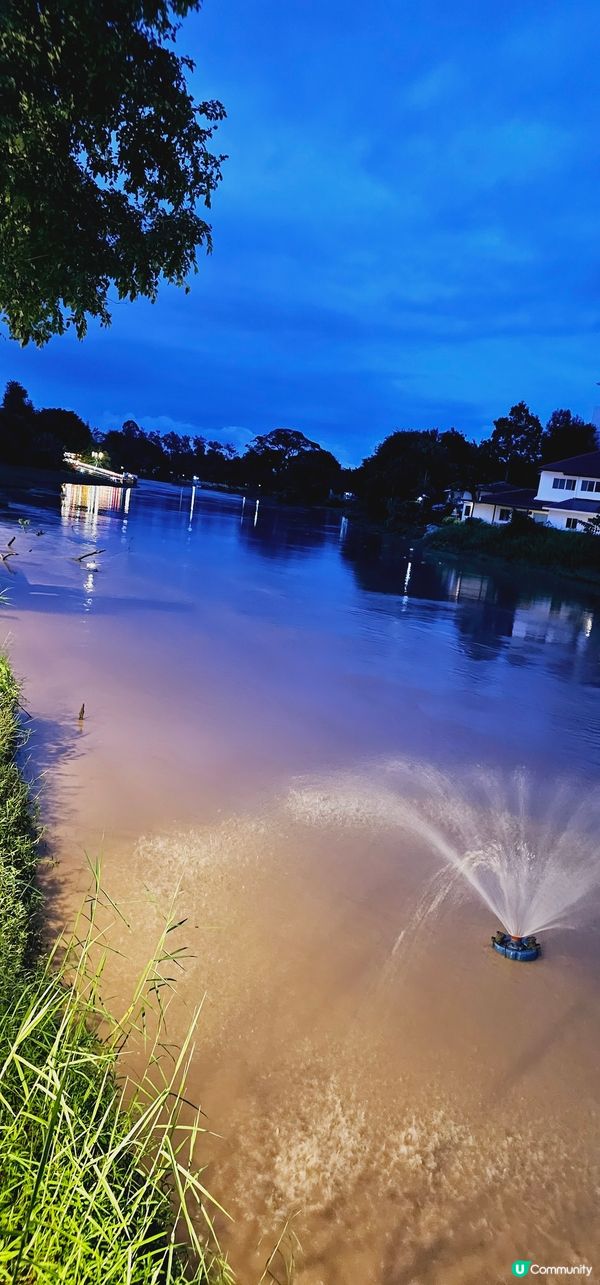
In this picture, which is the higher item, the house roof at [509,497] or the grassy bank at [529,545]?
the house roof at [509,497]

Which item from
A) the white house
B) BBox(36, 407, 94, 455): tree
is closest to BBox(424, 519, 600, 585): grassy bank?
the white house

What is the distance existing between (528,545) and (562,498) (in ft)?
61.9

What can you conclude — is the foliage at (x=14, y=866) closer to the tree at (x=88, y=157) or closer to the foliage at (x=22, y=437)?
the tree at (x=88, y=157)

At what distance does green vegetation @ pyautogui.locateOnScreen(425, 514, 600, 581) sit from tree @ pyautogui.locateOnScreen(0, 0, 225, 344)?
3714cm

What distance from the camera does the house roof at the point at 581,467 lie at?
6024 centimetres

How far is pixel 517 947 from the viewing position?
5195 millimetres

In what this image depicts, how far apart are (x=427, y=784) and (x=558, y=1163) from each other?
491 centimetres

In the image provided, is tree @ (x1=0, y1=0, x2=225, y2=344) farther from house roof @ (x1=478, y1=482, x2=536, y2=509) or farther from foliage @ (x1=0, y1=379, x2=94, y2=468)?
foliage @ (x1=0, y1=379, x2=94, y2=468)

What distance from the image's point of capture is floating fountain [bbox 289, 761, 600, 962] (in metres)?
5.96

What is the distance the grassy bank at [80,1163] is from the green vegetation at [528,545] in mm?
41545

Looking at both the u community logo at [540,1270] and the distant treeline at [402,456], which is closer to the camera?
the u community logo at [540,1270]

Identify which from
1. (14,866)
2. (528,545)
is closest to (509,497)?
(528,545)

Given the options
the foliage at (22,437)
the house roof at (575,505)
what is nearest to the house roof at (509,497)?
the house roof at (575,505)

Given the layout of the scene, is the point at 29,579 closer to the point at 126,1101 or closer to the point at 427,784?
the point at 427,784
